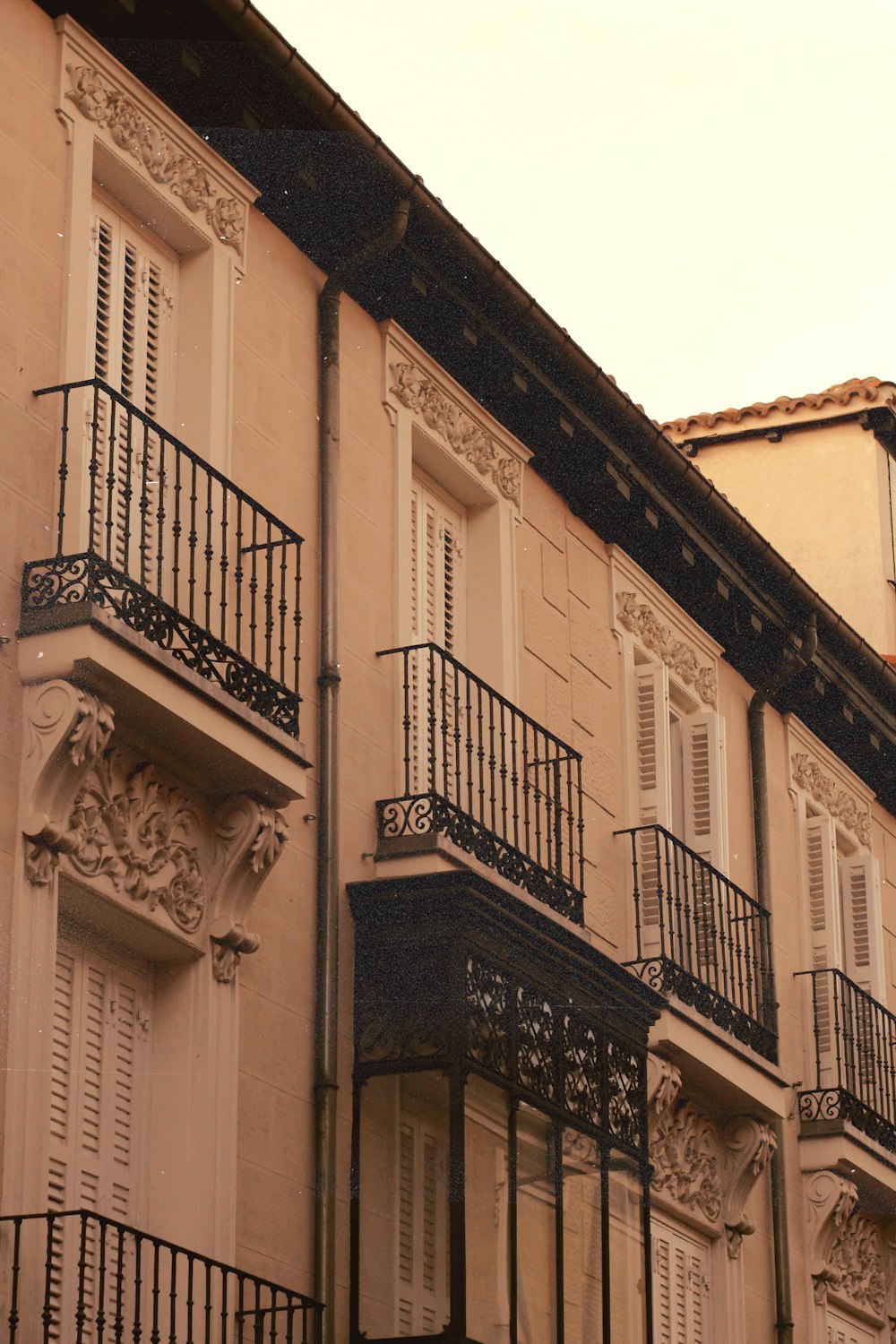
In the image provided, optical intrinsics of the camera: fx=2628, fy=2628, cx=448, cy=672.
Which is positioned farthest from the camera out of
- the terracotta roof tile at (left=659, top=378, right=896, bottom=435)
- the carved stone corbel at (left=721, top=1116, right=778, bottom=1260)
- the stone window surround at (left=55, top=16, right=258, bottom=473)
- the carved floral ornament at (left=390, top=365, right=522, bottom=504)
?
the terracotta roof tile at (left=659, top=378, right=896, bottom=435)

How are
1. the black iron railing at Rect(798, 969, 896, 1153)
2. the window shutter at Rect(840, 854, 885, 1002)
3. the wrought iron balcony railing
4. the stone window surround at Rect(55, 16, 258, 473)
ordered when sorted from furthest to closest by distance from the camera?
the window shutter at Rect(840, 854, 885, 1002) → the black iron railing at Rect(798, 969, 896, 1153) → the wrought iron balcony railing → the stone window surround at Rect(55, 16, 258, 473)

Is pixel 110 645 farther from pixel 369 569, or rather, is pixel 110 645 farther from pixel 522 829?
pixel 522 829

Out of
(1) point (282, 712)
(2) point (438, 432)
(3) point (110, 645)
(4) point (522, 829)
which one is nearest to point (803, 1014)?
(4) point (522, 829)

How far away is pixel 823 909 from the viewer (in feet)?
62.7

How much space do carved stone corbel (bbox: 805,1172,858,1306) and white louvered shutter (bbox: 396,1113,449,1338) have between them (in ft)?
17.7

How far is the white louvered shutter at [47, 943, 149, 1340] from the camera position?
34.8 feet

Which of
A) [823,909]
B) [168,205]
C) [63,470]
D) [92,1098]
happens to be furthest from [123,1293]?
[823,909]

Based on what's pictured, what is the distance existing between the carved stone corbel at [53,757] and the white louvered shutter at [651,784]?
19.7 ft

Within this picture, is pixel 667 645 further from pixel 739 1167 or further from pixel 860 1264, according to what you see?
pixel 860 1264

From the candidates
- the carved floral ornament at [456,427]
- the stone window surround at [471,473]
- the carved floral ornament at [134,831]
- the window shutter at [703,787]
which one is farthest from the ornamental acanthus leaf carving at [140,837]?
the window shutter at [703,787]

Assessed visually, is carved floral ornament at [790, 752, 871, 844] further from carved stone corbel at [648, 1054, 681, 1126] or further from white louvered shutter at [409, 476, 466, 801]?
white louvered shutter at [409, 476, 466, 801]

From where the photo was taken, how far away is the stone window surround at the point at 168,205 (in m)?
12.0

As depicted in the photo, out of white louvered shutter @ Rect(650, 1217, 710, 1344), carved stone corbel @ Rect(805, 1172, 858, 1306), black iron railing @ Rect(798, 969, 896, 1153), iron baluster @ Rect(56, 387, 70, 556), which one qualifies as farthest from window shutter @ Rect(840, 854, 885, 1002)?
iron baluster @ Rect(56, 387, 70, 556)

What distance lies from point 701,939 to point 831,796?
3322mm
